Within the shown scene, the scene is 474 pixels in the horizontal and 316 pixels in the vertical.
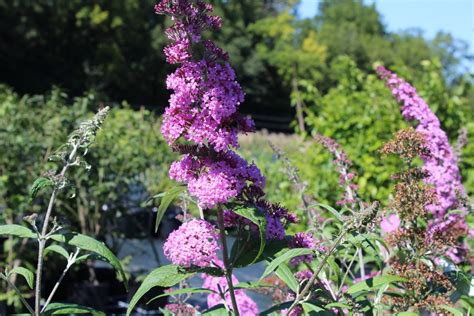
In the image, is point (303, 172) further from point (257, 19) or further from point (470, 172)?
point (257, 19)

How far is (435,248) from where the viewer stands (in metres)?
1.59

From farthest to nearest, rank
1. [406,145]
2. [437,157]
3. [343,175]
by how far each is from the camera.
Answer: [437,157]
[343,175]
[406,145]

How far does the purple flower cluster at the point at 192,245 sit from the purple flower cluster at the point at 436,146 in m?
1.07

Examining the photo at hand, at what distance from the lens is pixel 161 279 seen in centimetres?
139

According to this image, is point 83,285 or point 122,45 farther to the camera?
point 122,45

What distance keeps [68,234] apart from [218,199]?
0.39 m

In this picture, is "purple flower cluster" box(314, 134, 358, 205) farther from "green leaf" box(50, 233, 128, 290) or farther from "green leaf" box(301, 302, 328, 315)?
"green leaf" box(50, 233, 128, 290)

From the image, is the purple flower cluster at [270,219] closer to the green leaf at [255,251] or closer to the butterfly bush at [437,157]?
the green leaf at [255,251]

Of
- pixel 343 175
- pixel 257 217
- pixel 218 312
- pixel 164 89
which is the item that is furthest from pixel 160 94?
pixel 257 217

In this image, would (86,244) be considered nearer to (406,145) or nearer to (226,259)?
(226,259)

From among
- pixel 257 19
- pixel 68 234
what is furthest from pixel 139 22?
pixel 68 234

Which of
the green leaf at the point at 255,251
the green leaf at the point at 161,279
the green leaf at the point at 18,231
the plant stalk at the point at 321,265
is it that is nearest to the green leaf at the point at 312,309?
the plant stalk at the point at 321,265

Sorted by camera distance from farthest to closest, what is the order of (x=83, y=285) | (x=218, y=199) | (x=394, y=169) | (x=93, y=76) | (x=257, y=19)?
1. (x=257, y=19)
2. (x=93, y=76)
3. (x=83, y=285)
4. (x=394, y=169)
5. (x=218, y=199)

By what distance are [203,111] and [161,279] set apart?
1.18ft
